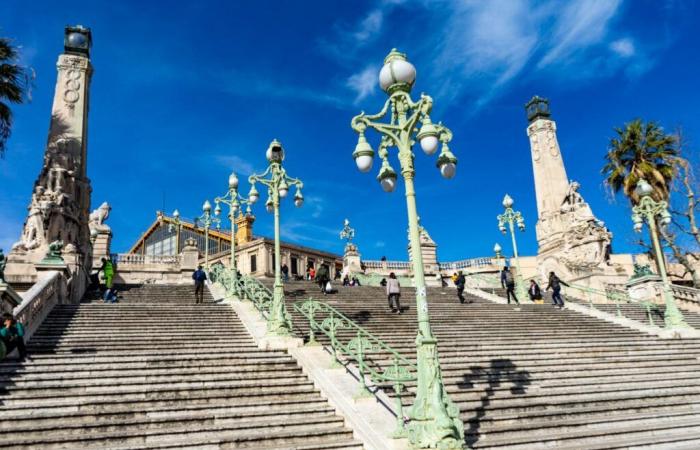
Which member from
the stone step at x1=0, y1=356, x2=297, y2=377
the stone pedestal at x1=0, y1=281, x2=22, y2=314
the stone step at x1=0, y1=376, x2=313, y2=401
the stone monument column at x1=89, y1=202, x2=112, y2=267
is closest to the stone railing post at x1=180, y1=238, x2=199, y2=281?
the stone monument column at x1=89, y1=202, x2=112, y2=267

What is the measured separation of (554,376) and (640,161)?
28682mm

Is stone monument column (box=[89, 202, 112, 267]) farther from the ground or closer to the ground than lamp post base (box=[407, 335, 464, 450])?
farther from the ground

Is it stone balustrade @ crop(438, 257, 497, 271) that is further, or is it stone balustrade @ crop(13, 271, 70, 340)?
stone balustrade @ crop(438, 257, 497, 271)

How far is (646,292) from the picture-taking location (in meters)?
23.8

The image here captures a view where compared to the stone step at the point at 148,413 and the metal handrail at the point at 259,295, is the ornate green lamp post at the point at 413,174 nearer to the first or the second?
the stone step at the point at 148,413

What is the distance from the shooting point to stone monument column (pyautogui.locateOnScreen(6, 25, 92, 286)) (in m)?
19.9

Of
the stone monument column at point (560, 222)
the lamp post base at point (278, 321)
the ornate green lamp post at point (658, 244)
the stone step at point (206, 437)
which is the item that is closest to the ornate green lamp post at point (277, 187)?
the lamp post base at point (278, 321)

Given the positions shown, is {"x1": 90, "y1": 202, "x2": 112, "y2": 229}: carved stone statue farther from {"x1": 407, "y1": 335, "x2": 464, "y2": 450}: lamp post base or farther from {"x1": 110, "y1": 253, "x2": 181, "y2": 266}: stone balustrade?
{"x1": 407, "y1": 335, "x2": 464, "y2": 450}: lamp post base

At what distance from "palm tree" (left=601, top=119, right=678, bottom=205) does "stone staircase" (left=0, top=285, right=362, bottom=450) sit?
99.2 feet

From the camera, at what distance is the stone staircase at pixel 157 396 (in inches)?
279

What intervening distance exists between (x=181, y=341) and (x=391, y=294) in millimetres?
7363

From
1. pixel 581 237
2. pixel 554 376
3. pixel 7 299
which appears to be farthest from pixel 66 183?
pixel 581 237

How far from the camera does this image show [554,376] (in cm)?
1092

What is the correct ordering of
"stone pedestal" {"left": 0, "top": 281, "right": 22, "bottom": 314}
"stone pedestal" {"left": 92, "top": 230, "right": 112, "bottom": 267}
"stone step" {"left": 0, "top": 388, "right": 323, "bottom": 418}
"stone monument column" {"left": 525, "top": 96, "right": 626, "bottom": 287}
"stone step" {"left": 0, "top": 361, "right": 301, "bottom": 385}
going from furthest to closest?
"stone pedestal" {"left": 92, "top": 230, "right": 112, "bottom": 267}
"stone monument column" {"left": 525, "top": 96, "right": 626, "bottom": 287}
"stone pedestal" {"left": 0, "top": 281, "right": 22, "bottom": 314}
"stone step" {"left": 0, "top": 361, "right": 301, "bottom": 385}
"stone step" {"left": 0, "top": 388, "right": 323, "bottom": 418}
